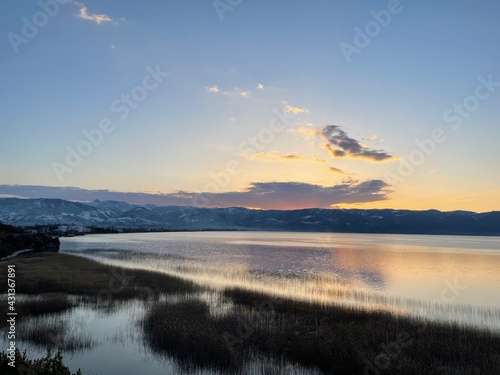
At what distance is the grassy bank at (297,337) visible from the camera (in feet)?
64.9

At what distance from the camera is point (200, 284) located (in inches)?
1916

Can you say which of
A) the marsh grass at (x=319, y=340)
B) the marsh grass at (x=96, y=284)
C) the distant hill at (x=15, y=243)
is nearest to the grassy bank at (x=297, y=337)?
the marsh grass at (x=319, y=340)

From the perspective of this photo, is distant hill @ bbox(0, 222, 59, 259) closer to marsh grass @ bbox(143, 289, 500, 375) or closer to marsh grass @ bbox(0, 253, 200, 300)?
marsh grass @ bbox(0, 253, 200, 300)

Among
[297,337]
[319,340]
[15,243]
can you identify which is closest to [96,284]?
[297,337]

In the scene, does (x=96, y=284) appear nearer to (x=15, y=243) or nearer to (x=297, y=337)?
(x=297, y=337)

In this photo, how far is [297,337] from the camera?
928 inches

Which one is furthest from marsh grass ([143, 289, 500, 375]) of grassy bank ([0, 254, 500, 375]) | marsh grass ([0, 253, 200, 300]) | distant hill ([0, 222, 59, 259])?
distant hill ([0, 222, 59, 259])

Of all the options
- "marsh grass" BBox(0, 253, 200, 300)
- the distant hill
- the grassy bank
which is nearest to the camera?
the grassy bank

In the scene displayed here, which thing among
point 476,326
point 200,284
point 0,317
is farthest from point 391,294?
point 0,317

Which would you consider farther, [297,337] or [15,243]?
[15,243]

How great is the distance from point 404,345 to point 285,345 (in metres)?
7.62

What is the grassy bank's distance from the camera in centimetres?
1978

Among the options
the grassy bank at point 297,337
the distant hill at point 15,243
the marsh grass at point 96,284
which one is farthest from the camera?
the distant hill at point 15,243

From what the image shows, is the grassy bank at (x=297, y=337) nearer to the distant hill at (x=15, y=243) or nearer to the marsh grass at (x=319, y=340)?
the marsh grass at (x=319, y=340)
